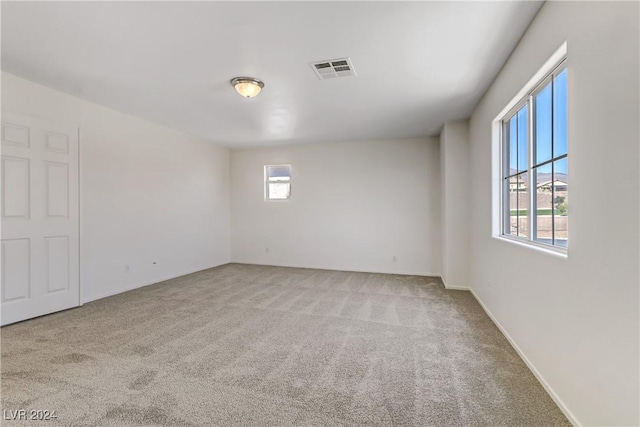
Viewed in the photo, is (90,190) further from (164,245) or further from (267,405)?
(267,405)

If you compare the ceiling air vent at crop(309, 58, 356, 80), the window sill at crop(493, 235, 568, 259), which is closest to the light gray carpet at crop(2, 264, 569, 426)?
the window sill at crop(493, 235, 568, 259)

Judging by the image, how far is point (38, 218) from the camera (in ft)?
10.7

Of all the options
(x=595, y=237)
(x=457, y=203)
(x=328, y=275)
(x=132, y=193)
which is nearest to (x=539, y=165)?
(x=595, y=237)

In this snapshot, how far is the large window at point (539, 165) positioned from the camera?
77.8 inches

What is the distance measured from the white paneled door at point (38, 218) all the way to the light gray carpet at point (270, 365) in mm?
266

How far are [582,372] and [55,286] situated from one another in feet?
15.8

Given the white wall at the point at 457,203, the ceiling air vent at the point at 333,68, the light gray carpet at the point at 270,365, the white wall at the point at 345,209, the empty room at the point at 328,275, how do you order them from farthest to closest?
the white wall at the point at 345,209 → the white wall at the point at 457,203 → the ceiling air vent at the point at 333,68 → the light gray carpet at the point at 270,365 → the empty room at the point at 328,275

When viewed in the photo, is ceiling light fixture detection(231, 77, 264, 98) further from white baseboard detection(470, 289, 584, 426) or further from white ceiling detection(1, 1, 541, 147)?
white baseboard detection(470, 289, 584, 426)

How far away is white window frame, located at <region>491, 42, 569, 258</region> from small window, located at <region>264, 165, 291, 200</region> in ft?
13.6

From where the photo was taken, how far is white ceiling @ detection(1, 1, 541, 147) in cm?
206

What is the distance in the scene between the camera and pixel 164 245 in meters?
5.08

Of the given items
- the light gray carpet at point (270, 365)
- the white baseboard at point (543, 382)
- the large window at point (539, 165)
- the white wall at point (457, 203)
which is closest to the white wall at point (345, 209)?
the white wall at point (457, 203)

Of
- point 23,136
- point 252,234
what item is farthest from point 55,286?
point 252,234

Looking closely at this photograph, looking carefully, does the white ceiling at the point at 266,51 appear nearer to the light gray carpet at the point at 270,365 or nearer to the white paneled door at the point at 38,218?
the white paneled door at the point at 38,218
